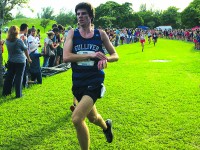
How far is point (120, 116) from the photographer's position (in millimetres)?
5941

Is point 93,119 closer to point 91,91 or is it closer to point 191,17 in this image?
point 91,91

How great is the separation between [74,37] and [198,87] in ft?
19.9

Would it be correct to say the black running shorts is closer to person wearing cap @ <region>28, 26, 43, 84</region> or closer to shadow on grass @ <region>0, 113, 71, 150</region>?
shadow on grass @ <region>0, 113, 71, 150</region>

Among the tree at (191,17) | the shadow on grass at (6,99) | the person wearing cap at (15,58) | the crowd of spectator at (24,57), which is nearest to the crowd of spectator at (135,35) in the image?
the crowd of spectator at (24,57)

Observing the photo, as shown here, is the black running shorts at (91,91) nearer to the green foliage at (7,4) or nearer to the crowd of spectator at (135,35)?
the green foliage at (7,4)

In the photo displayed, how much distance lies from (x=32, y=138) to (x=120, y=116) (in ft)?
6.61

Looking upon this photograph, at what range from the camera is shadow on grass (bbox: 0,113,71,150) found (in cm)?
450

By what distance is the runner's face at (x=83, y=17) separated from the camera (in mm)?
3800

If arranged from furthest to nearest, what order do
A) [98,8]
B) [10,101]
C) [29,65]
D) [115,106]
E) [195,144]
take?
1. [98,8]
2. [29,65]
3. [10,101]
4. [115,106]
5. [195,144]

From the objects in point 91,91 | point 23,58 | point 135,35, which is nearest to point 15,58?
point 23,58

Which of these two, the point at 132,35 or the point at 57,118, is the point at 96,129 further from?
the point at 132,35

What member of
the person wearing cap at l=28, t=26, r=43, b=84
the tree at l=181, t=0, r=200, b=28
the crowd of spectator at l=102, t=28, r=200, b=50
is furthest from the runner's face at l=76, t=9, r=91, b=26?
the tree at l=181, t=0, r=200, b=28

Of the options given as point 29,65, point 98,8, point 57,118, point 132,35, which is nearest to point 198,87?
point 57,118

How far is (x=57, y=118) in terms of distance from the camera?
591 centimetres
